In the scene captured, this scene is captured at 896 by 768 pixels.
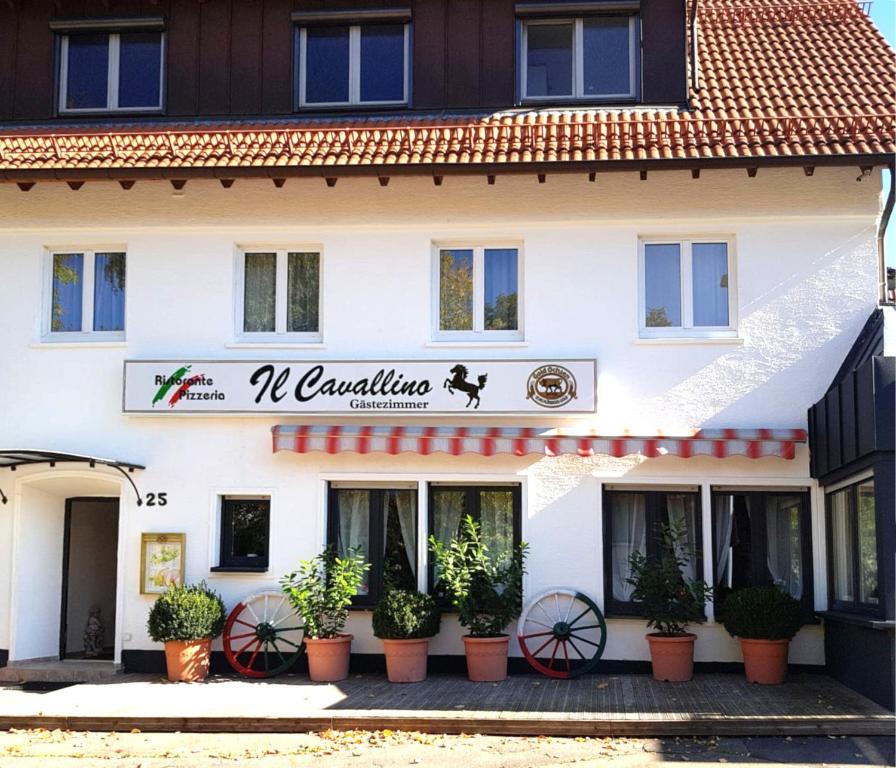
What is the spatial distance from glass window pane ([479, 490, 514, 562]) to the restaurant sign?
1.15 m

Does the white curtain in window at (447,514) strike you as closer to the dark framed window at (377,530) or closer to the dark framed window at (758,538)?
the dark framed window at (377,530)

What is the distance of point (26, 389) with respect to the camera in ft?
55.1

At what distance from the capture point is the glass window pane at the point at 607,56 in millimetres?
17219

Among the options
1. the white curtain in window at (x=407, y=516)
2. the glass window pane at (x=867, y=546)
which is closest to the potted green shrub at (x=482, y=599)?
the white curtain in window at (x=407, y=516)

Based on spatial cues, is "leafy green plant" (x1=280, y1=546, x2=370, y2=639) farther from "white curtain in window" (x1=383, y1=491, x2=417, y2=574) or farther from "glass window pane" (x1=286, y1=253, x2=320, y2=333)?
"glass window pane" (x1=286, y1=253, x2=320, y2=333)

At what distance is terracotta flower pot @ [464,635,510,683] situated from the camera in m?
15.0

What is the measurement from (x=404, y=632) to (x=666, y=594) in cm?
320

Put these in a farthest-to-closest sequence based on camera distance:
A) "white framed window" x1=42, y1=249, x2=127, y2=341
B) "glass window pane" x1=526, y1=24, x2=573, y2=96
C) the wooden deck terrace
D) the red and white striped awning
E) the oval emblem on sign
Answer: "glass window pane" x1=526, y1=24, x2=573, y2=96, "white framed window" x1=42, y1=249, x2=127, y2=341, the oval emblem on sign, the red and white striped awning, the wooden deck terrace

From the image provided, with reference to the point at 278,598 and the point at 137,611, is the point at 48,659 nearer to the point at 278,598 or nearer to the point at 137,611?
the point at 137,611

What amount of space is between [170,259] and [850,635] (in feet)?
32.2

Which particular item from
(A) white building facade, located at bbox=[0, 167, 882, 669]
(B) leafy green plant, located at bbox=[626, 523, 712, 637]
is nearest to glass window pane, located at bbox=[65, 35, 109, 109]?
(A) white building facade, located at bbox=[0, 167, 882, 669]

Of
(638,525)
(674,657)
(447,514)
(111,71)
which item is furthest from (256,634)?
(111,71)


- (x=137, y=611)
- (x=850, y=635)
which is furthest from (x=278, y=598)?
(x=850, y=635)

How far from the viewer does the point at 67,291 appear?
675 inches
